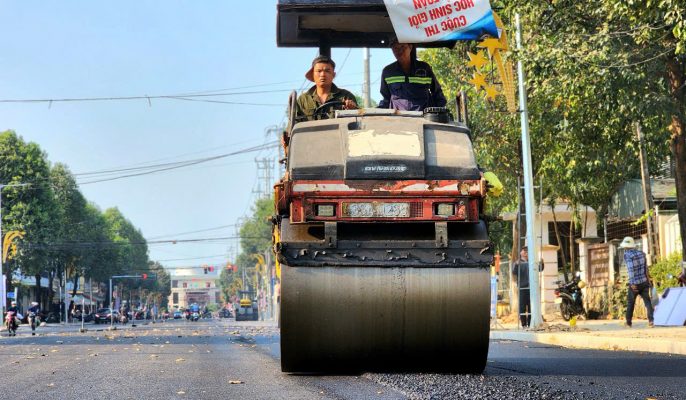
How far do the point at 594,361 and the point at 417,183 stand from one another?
440 centimetres

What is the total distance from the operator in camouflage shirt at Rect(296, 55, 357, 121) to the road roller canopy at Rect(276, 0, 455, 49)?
532mm

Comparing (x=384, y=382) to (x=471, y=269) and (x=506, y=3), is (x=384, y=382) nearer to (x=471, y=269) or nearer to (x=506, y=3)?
(x=471, y=269)

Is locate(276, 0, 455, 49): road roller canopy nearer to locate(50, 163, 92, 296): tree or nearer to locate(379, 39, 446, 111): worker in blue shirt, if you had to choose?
locate(379, 39, 446, 111): worker in blue shirt

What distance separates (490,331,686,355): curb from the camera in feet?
49.6

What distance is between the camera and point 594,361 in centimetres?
1292

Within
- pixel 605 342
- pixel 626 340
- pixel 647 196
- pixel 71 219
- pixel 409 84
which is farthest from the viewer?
pixel 71 219

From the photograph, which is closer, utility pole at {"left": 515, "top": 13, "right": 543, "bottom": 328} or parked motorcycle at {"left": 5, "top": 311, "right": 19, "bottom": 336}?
utility pole at {"left": 515, "top": 13, "right": 543, "bottom": 328}

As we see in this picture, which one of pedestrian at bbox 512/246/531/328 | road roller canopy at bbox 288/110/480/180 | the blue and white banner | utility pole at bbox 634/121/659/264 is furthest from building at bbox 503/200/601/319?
road roller canopy at bbox 288/110/480/180

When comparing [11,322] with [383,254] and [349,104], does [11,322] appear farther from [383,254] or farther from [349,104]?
[383,254]

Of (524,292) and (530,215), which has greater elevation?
(530,215)

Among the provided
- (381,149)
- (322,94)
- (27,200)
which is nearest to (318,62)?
(322,94)

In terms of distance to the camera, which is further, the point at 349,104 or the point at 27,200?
the point at 27,200

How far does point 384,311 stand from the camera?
969cm

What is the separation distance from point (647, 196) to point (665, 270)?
6.90 ft
